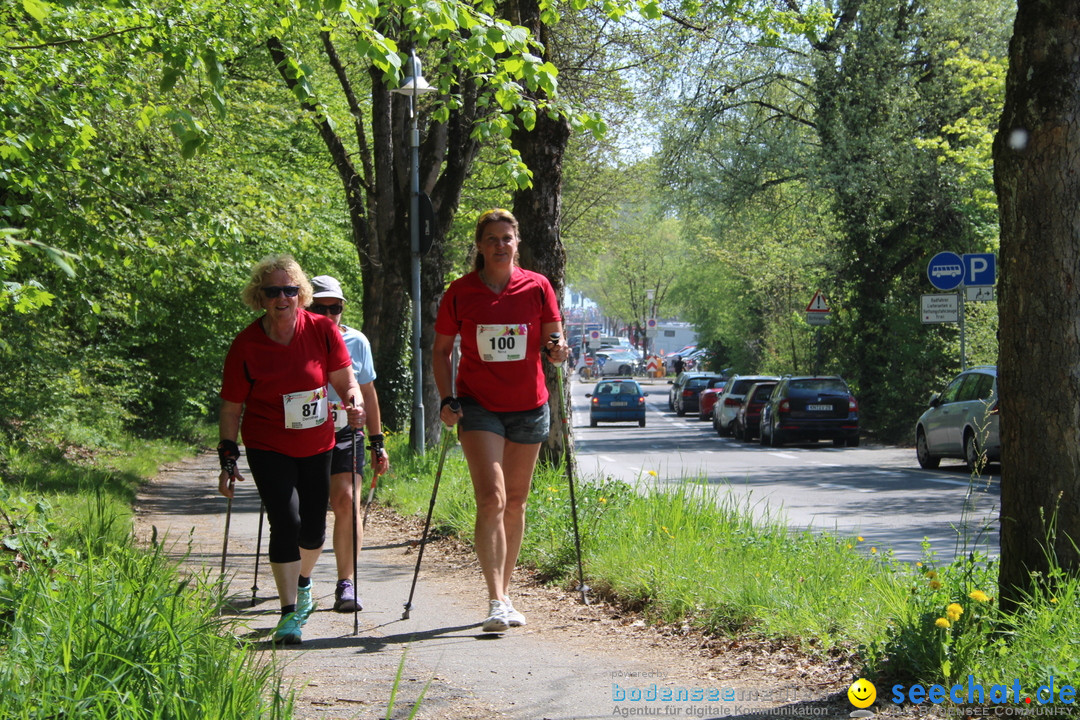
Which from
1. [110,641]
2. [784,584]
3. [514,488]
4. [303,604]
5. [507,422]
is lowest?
[303,604]

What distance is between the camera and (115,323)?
20547 mm

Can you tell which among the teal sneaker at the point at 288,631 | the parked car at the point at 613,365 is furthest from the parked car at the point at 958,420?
the parked car at the point at 613,365

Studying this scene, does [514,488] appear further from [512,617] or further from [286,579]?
[286,579]

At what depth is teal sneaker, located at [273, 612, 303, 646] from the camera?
599 cm

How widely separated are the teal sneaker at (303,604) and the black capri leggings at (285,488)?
0.28m

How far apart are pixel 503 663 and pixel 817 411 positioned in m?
22.2

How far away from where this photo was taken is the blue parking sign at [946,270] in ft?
67.5

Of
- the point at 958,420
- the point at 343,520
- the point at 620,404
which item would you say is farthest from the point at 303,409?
the point at 620,404

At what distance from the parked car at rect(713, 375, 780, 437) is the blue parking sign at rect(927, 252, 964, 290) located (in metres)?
12.5

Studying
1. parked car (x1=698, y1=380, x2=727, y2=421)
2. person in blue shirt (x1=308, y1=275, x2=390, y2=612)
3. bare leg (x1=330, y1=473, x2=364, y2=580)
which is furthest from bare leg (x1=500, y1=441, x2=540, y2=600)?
parked car (x1=698, y1=380, x2=727, y2=421)

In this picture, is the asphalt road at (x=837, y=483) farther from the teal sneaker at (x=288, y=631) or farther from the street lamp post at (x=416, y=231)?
the teal sneaker at (x=288, y=631)

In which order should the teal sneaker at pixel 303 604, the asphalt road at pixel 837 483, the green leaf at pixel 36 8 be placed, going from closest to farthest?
the green leaf at pixel 36 8 < the teal sneaker at pixel 303 604 < the asphalt road at pixel 837 483

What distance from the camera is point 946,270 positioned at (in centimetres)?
2062

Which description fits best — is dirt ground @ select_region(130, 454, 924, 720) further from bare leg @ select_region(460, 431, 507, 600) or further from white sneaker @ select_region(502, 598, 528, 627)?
bare leg @ select_region(460, 431, 507, 600)
